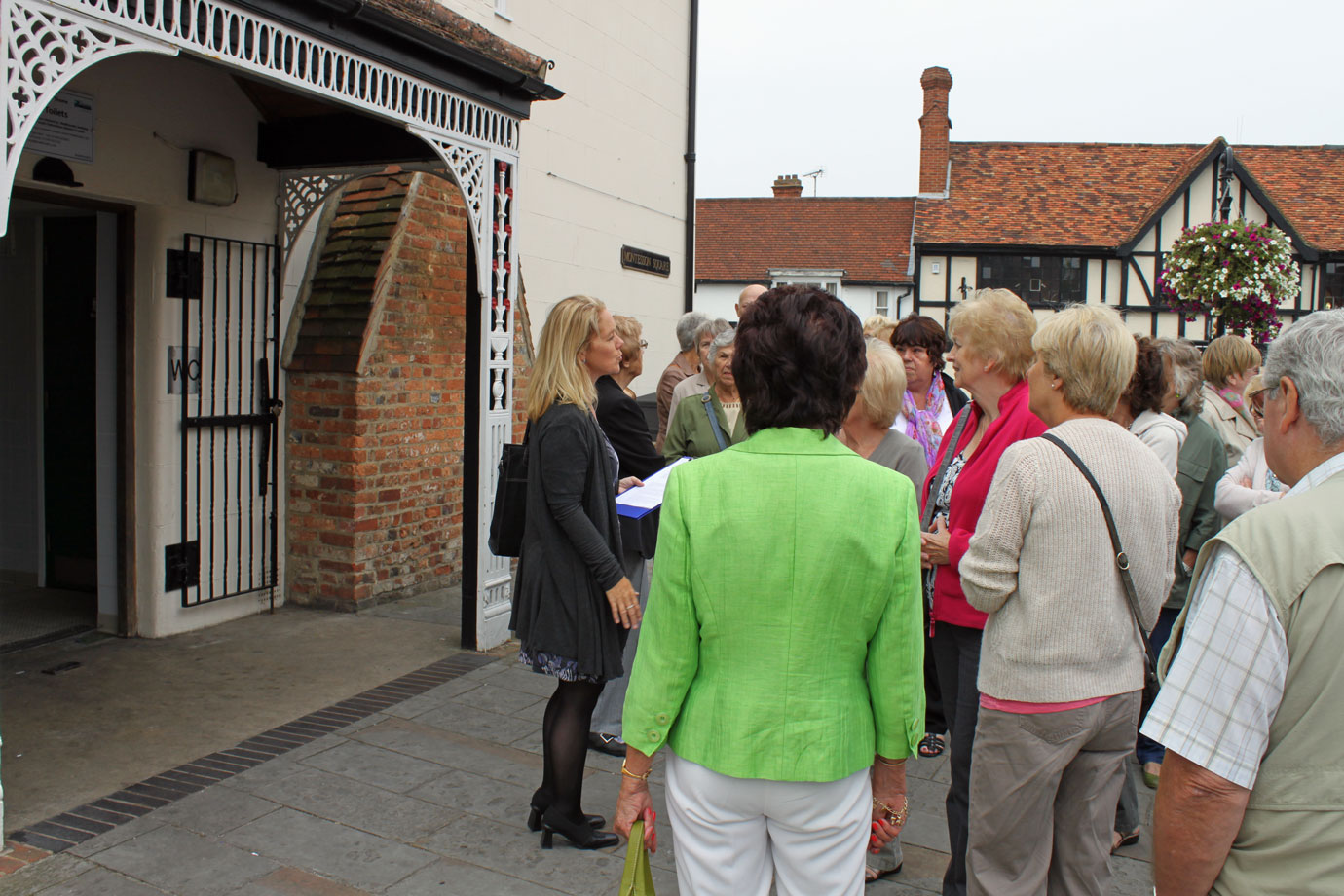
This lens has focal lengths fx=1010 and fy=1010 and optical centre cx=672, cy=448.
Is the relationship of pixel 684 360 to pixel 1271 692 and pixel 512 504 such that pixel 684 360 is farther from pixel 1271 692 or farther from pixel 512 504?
pixel 1271 692

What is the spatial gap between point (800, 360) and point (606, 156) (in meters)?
8.46

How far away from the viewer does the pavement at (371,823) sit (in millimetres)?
3418

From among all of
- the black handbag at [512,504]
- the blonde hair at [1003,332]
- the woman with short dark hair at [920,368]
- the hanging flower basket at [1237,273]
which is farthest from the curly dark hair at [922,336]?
the hanging flower basket at [1237,273]

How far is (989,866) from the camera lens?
2.68m

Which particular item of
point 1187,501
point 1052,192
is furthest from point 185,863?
point 1052,192

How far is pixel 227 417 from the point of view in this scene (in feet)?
21.5

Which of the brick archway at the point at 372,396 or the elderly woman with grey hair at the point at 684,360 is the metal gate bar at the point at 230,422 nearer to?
the brick archway at the point at 372,396

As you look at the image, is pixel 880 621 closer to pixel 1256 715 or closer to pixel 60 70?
pixel 1256 715

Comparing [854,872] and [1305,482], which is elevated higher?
[1305,482]

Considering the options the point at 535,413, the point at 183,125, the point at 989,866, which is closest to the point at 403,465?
the point at 183,125

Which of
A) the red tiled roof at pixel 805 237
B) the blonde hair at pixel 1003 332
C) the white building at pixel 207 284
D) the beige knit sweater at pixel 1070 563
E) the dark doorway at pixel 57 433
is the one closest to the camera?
the beige knit sweater at pixel 1070 563

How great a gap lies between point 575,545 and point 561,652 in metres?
0.39

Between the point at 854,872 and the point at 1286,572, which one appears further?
the point at 854,872

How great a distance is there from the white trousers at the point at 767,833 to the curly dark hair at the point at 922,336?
3243mm
